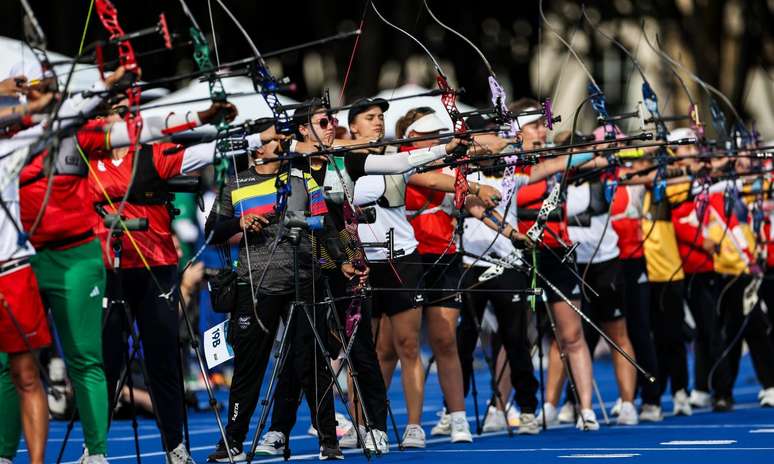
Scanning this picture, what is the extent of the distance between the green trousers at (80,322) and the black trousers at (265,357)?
1.40 metres

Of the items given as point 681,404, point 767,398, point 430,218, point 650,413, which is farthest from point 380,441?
point 767,398

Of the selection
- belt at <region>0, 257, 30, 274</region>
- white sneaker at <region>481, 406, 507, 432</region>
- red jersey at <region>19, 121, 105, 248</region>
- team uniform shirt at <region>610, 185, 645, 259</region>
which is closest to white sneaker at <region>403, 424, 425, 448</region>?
white sneaker at <region>481, 406, 507, 432</region>

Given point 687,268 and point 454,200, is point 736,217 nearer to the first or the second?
point 687,268

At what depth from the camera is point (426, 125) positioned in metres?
9.52

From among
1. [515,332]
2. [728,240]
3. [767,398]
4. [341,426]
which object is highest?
[728,240]

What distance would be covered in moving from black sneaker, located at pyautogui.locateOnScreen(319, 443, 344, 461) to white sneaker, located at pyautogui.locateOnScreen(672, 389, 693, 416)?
3.73m

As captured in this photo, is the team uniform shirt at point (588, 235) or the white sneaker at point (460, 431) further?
the team uniform shirt at point (588, 235)

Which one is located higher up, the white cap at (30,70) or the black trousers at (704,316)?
the white cap at (30,70)

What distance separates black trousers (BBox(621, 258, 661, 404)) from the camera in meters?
11.1

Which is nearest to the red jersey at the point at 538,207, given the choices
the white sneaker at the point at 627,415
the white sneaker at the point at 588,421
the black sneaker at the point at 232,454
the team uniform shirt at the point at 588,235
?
the team uniform shirt at the point at 588,235

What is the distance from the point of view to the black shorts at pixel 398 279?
30.0ft

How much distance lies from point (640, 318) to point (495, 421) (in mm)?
1281

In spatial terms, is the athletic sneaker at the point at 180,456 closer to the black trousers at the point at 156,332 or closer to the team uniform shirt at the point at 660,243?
the black trousers at the point at 156,332

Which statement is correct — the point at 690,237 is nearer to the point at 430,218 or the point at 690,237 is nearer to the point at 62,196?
the point at 430,218
